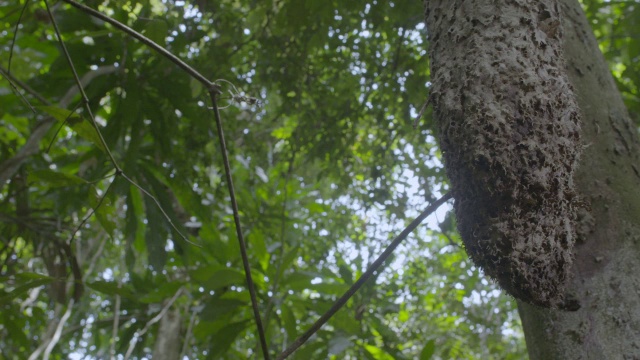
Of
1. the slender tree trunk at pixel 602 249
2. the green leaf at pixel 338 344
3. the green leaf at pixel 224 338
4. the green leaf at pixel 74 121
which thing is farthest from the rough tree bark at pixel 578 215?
the green leaf at pixel 224 338

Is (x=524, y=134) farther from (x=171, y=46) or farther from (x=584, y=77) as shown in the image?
(x=171, y=46)

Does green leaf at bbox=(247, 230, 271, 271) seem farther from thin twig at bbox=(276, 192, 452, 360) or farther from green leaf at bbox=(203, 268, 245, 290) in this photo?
thin twig at bbox=(276, 192, 452, 360)

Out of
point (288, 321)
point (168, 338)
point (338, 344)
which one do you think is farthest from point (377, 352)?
point (168, 338)

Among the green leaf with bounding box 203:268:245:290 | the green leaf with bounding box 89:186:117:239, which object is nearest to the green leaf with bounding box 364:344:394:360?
the green leaf with bounding box 203:268:245:290

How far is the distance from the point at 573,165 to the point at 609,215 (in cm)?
24

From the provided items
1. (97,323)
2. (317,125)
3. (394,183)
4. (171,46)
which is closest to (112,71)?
(171,46)

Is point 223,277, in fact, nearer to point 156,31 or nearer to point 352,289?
point 156,31

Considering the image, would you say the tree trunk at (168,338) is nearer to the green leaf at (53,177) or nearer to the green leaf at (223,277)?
the green leaf at (223,277)

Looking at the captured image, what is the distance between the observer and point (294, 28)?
2.67 metres

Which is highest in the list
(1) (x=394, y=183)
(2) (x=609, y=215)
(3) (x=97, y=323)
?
(1) (x=394, y=183)

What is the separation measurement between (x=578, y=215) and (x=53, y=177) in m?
1.19

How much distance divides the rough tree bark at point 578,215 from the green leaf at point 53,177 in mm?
821

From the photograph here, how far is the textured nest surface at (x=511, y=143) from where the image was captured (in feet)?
3.21

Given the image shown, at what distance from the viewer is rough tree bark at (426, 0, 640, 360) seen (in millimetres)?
1005
